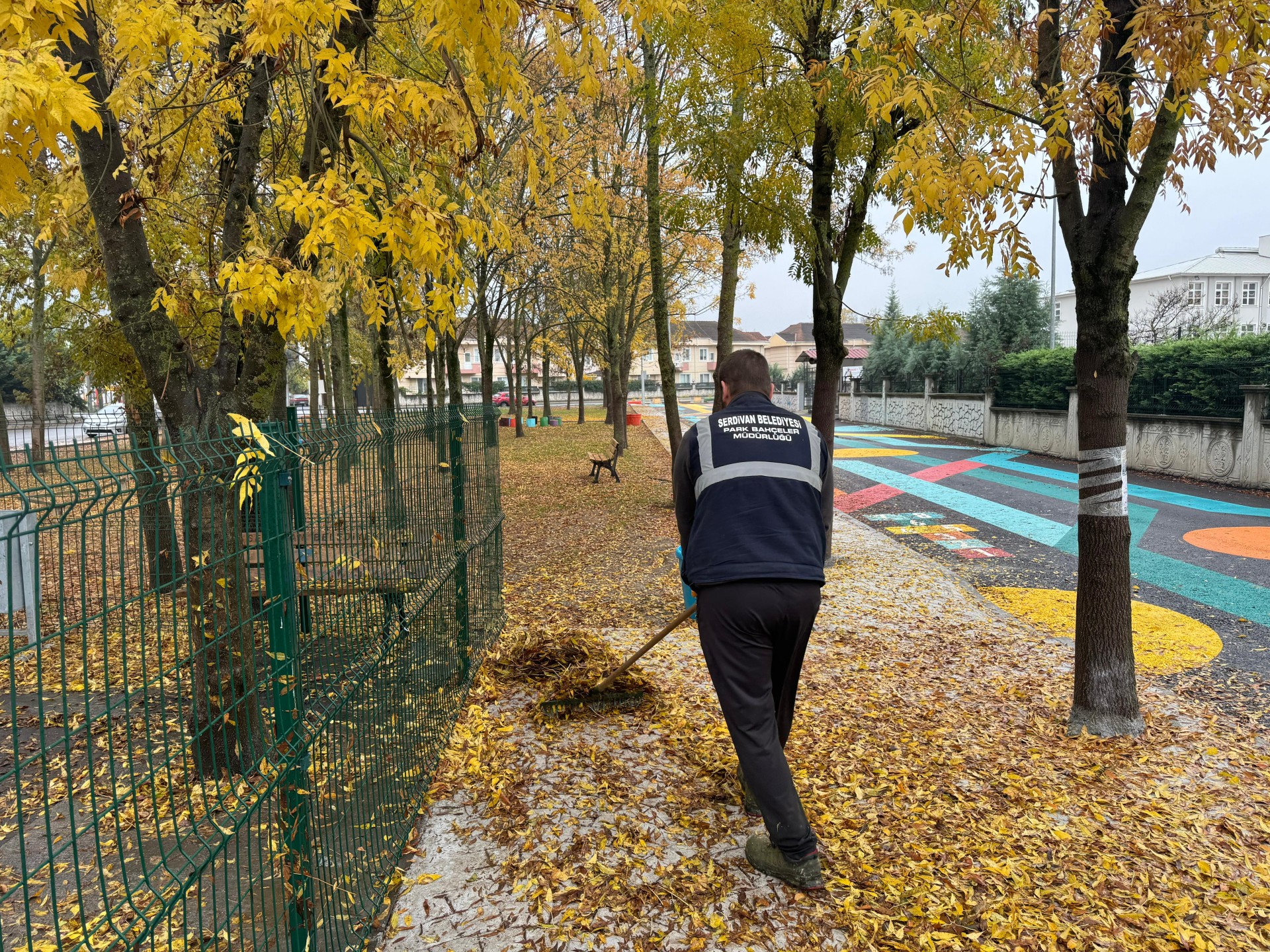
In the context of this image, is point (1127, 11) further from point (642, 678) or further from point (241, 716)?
point (241, 716)

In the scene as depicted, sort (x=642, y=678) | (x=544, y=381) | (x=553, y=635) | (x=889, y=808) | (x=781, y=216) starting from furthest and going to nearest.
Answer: (x=544, y=381) < (x=781, y=216) < (x=553, y=635) < (x=642, y=678) < (x=889, y=808)

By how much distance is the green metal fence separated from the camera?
1.73 meters

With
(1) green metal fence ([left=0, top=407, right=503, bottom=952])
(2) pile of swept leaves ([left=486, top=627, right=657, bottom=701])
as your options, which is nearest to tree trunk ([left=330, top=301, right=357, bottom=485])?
(2) pile of swept leaves ([left=486, top=627, right=657, bottom=701])

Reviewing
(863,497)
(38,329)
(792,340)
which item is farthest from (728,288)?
(792,340)

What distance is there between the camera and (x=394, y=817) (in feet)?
11.5

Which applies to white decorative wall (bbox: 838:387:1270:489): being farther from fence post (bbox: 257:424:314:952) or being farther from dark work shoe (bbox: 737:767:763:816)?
fence post (bbox: 257:424:314:952)

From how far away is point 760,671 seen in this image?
3.11 meters

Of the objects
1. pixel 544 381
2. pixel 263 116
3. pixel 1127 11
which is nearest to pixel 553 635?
pixel 263 116

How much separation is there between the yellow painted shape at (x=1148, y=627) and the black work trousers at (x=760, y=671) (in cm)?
362

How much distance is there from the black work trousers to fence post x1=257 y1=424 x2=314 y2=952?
1.47m

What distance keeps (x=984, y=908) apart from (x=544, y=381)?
115 feet

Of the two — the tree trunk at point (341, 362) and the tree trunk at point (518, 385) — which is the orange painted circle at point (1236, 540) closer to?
the tree trunk at point (341, 362)

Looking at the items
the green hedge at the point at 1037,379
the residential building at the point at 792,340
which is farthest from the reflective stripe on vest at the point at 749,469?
the residential building at the point at 792,340

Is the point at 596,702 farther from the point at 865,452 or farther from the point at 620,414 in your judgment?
the point at 865,452
